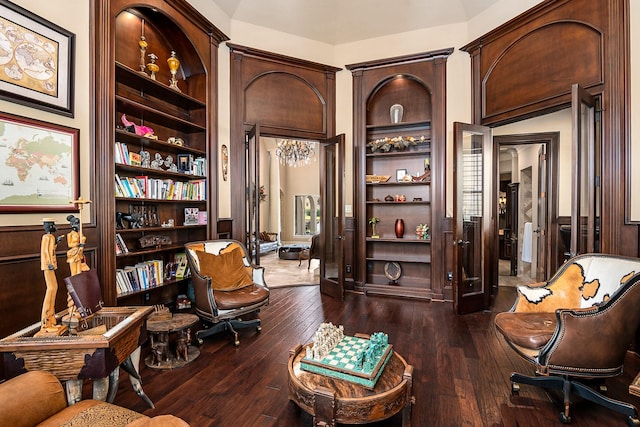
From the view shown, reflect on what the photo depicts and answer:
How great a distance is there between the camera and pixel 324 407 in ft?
5.61

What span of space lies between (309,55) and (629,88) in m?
3.91

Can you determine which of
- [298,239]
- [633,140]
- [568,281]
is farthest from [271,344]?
[298,239]

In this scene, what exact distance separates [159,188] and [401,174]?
11.0 ft

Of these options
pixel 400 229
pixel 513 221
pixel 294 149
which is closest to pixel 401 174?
pixel 400 229

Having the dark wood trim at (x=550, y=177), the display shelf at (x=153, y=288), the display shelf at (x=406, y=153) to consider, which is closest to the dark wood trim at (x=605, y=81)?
the dark wood trim at (x=550, y=177)

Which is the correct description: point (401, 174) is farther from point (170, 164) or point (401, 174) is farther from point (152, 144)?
point (152, 144)

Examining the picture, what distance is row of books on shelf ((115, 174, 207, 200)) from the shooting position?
A: 3238 mm

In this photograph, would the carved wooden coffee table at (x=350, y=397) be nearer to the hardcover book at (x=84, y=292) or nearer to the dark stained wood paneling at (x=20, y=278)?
the hardcover book at (x=84, y=292)

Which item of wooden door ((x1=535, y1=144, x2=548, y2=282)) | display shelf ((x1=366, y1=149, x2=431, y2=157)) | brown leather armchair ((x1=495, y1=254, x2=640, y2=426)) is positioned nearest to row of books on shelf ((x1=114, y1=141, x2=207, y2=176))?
display shelf ((x1=366, y1=149, x2=431, y2=157))

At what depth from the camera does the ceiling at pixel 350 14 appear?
4.48 meters

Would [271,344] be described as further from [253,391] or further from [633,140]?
[633,140]

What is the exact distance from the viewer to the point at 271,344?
3123 millimetres

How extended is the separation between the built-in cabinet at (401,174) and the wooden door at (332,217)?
374mm

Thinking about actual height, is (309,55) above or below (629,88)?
above
